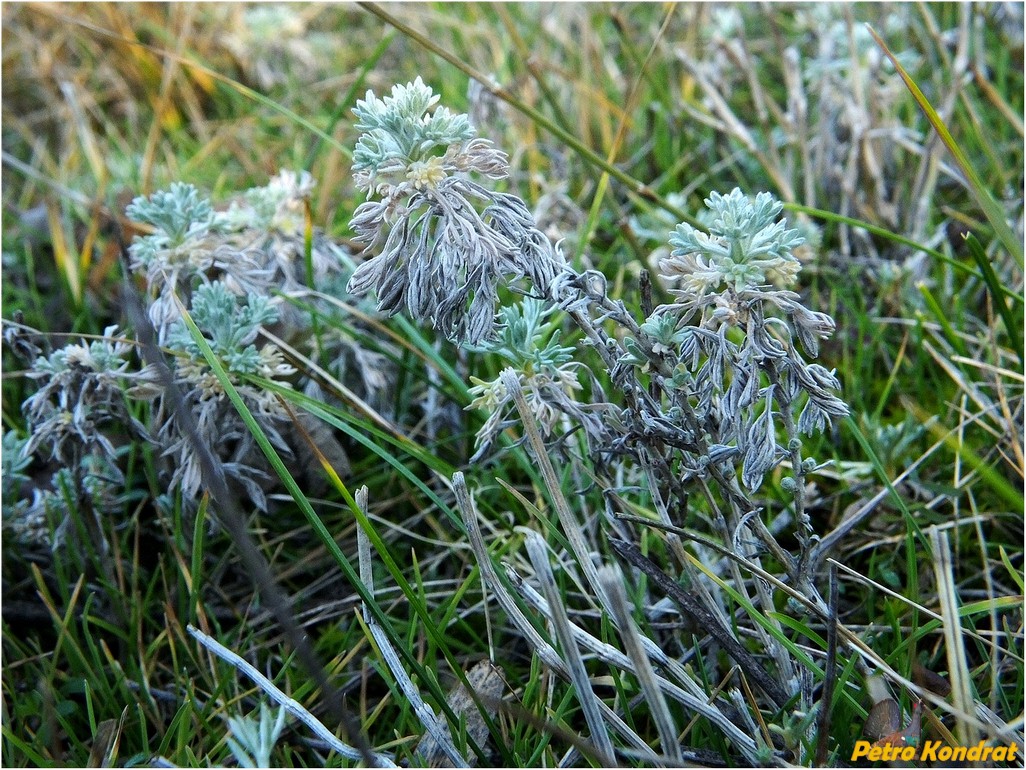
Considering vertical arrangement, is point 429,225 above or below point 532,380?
above

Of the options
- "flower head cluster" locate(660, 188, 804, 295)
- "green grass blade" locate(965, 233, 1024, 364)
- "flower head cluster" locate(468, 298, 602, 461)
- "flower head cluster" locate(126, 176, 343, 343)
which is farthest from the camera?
"flower head cluster" locate(126, 176, 343, 343)

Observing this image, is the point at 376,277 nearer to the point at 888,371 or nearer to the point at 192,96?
the point at 888,371

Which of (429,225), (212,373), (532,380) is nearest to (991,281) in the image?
(532,380)

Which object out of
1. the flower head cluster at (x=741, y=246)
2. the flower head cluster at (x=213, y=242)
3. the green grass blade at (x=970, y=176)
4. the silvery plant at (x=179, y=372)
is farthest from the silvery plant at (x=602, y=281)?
the flower head cluster at (x=213, y=242)

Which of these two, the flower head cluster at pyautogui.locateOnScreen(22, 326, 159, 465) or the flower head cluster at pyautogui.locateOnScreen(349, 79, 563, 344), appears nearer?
the flower head cluster at pyautogui.locateOnScreen(349, 79, 563, 344)

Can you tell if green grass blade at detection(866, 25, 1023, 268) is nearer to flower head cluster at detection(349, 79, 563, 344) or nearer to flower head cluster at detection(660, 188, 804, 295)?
flower head cluster at detection(660, 188, 804, 295)

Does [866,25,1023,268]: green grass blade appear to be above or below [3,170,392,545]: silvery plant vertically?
above

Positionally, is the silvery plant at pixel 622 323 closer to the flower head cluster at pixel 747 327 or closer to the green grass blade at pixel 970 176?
the flower head cluster at pixel 747 327

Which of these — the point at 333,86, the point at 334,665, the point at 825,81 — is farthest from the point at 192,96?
the point at 334,665

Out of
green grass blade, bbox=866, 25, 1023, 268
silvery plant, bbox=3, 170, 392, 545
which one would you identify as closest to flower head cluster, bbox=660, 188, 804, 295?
green grass blade, bbox=866, 25, 1023, 268

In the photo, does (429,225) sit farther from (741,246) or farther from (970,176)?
(970,176)

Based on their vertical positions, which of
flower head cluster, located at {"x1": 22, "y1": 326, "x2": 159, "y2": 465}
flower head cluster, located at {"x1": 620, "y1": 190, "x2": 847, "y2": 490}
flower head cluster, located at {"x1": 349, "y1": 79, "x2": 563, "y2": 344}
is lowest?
flower head cluster, located at {"x1": 22, "y1": 326, "x2": 159, "y2": 465}
